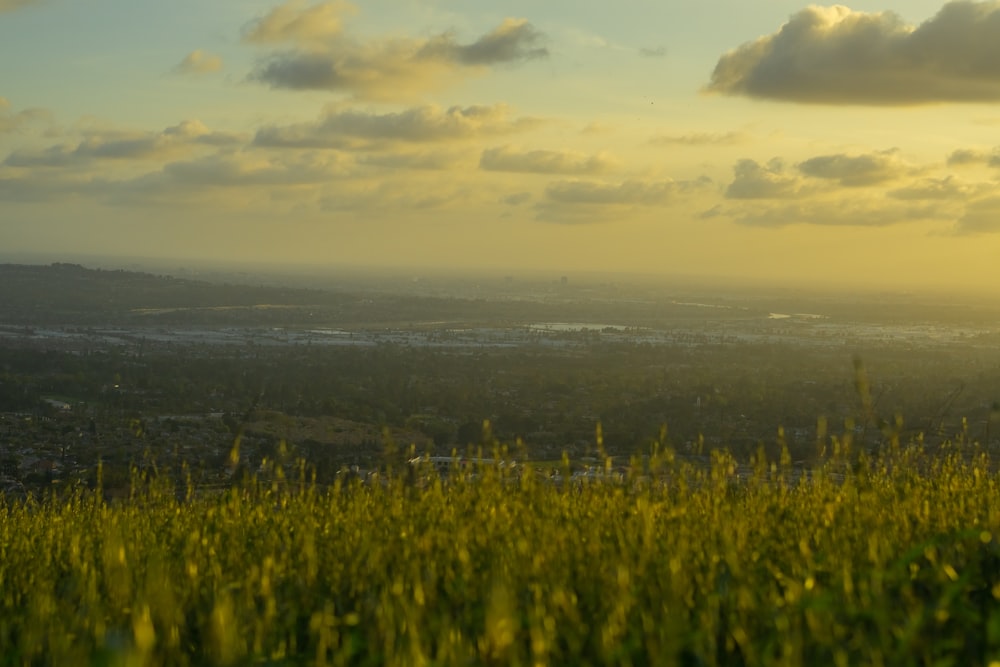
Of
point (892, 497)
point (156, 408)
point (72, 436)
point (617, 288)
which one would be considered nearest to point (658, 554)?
point (892, 497)

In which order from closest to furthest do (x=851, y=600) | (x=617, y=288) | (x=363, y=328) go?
(x=851, y=600) < (x=363, y=328) < (x=617, y=288)

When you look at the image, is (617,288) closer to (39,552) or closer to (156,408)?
(156,408)

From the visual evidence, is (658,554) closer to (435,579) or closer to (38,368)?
(435,579)

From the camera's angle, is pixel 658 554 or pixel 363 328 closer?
pixel 658 554

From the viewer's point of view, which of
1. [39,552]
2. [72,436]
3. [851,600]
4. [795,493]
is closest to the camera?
[851,600]

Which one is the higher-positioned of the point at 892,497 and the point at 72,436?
the point at 892,497

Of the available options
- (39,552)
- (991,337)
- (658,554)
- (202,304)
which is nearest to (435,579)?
(658,554)
